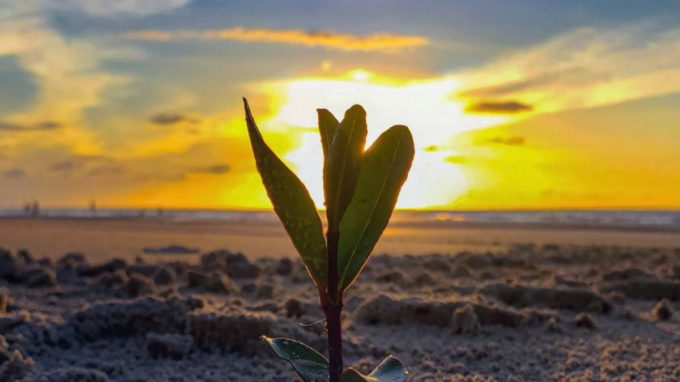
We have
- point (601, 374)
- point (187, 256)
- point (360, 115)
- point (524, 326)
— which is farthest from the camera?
point (187, 256)

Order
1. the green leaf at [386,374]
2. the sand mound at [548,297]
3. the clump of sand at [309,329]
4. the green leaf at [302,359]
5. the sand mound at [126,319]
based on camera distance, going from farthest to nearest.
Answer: the sand mound at [548,297] < the sand mound at [126,319] < the clump of sand at [309,329] < the green leaf at [302,359] < the green leaf at [386,374]

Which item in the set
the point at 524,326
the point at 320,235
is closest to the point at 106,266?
the point at 524,326

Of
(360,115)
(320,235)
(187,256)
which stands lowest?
(187,256)

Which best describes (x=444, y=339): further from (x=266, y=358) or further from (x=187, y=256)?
(x=187, y=256)

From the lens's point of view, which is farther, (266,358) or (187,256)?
(187,256)

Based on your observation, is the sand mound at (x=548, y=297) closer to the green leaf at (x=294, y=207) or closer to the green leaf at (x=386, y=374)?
the green leaf at (x=386, y=374)

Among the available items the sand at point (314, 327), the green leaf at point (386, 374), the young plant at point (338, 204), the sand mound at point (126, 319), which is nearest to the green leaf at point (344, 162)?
the young plant at point (338, 204)
